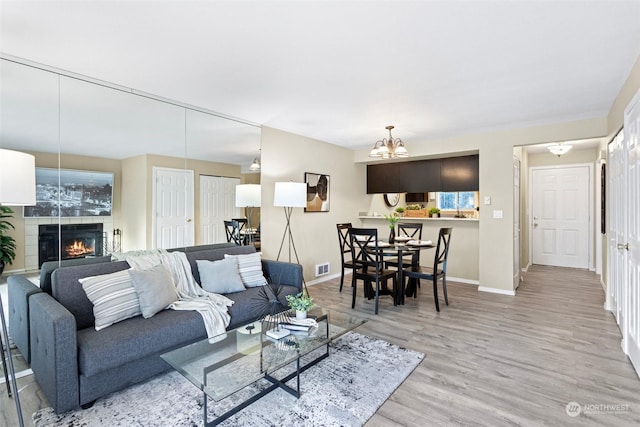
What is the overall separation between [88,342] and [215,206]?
203 centimetres

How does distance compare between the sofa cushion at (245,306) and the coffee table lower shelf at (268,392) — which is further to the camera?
the sofa cushion at (245,306)

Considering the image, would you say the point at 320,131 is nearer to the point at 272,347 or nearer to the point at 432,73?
the point at 432,73

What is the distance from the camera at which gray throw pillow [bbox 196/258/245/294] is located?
309 centimetres

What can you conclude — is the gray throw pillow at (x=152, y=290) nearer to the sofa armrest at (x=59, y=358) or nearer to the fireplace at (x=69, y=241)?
the sofa armrest at (x=59, y=358)

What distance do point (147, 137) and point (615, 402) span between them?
438cm

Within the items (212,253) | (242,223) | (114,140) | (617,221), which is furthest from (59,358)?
(617,221)

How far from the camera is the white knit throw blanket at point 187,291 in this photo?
2566mm

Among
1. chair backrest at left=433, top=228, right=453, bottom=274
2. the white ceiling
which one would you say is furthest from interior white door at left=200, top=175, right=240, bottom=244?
chair backrest at left=433, top=228, right=453, bottom=274

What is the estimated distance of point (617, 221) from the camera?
306 cm

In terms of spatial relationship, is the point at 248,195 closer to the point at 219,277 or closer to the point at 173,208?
the point at 173,208

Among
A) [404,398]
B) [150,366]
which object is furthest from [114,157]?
[404,398]

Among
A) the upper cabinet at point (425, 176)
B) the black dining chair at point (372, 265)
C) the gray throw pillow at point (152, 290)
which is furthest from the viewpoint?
the upper cabinet at point (425, 176)

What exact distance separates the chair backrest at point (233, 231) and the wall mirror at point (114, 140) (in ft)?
0.58

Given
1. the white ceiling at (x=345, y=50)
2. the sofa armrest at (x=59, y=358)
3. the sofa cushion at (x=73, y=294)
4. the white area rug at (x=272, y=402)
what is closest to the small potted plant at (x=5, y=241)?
the sofa cushion at (x=73, y=294)
